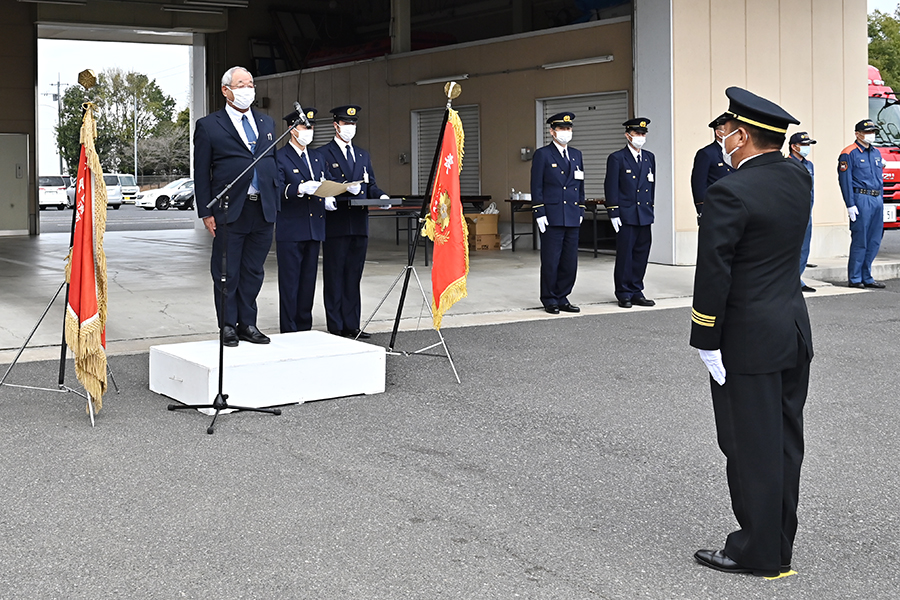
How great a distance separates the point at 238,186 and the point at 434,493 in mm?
3577

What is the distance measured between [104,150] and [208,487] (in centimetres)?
8125

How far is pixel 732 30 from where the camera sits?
1641 cm

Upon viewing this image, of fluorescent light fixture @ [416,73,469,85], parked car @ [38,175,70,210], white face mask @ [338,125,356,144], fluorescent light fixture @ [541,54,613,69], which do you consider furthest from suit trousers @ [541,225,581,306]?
parked car @ [38,175,70,210]

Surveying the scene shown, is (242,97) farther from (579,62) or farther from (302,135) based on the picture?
(579,62)

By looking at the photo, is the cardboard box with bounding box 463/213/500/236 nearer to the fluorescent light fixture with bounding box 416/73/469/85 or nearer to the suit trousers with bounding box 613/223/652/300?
the fluorescent light fixture with bounding box 416/73/469/85

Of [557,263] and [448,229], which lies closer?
[448,229]

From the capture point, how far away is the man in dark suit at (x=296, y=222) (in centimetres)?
884

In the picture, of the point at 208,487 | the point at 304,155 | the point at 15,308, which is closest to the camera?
the point at 208,487

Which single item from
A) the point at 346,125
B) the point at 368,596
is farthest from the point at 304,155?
the point at 368,596

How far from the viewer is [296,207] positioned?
8.91m

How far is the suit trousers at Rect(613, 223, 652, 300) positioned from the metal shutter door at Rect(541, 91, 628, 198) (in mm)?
6231

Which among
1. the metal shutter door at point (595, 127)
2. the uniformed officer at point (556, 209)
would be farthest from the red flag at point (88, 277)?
the metal shutter door at point (595, 127)

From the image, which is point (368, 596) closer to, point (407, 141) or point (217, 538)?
point (217, 538)

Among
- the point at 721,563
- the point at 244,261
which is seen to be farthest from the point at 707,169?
the point at 721,563
